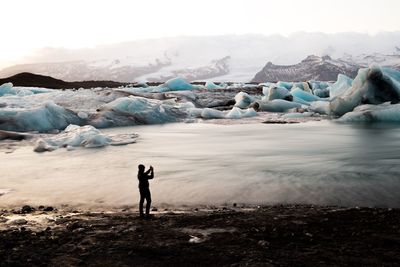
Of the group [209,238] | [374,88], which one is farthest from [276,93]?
[209,238]

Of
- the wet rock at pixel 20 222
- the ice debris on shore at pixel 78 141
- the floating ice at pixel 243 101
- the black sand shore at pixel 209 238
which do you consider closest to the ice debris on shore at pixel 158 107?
the floating ice at pixel 243 101

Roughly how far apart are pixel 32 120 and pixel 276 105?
1729 centimetres

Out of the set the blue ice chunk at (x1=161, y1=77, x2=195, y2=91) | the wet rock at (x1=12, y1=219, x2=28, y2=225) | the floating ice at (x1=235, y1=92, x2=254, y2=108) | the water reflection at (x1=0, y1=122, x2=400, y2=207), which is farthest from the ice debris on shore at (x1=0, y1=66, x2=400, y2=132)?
the wet rock at (x1=12, y1=219, x2=28, y2=225)

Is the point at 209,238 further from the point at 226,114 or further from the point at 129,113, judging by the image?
the point at 226,114

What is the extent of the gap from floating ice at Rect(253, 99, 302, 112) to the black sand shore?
84.2 ft

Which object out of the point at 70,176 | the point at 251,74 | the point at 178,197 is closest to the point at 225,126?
the point at 70,176

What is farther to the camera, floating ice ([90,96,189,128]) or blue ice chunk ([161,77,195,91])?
blue ice chunk ([161,77,195,91])

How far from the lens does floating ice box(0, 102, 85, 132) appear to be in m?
21.0

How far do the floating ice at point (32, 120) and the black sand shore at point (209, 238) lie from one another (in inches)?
585

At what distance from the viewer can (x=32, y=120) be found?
21.3 meters

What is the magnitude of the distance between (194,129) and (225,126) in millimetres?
2077

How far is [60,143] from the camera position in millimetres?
16047

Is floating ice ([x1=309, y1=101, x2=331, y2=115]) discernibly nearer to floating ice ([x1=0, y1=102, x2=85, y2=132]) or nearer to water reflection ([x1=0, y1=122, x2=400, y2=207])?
water reflection ([x1=0, y1=122, x2=400, y2=207])

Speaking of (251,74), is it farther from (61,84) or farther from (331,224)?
(331,224)
